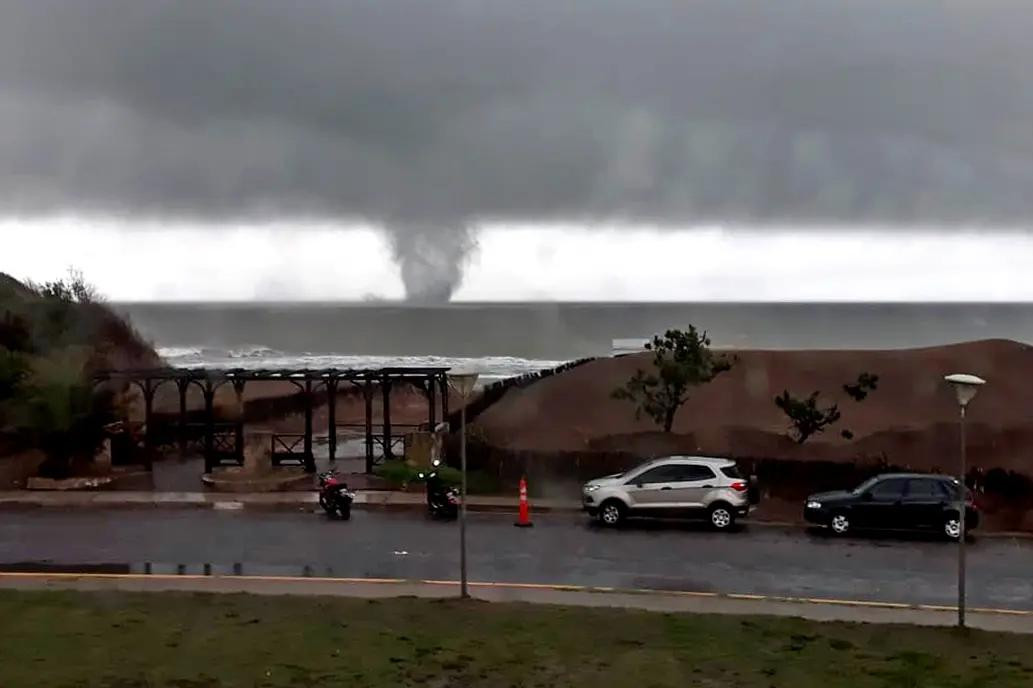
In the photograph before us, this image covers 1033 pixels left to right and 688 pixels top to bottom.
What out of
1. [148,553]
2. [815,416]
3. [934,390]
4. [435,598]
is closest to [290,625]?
[435,598]

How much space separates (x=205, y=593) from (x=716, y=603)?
749 cm

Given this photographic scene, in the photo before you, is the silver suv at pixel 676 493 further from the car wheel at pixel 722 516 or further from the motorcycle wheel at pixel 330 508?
the motorcycle wheel at pixel 330 508

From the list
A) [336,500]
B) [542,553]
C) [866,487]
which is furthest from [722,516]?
[336,500]

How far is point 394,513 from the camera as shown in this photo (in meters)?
24.8

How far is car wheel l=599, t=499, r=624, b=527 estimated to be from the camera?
907 inches

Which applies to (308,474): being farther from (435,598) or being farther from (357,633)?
(357,633)

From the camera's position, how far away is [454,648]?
40.7 feet

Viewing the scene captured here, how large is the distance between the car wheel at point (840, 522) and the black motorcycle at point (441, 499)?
8268mm

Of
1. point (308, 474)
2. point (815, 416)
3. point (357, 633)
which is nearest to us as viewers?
point (357, 633)

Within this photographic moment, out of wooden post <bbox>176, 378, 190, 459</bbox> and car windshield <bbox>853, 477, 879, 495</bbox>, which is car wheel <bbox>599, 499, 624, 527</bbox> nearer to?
car windshield <bbox>853, 477, 879, 495</bbox>

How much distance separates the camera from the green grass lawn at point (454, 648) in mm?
11344

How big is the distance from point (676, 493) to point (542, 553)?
4.39m

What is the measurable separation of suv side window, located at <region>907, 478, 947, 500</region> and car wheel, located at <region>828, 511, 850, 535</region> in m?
1.38

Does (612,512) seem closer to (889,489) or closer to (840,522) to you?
(840,522)
